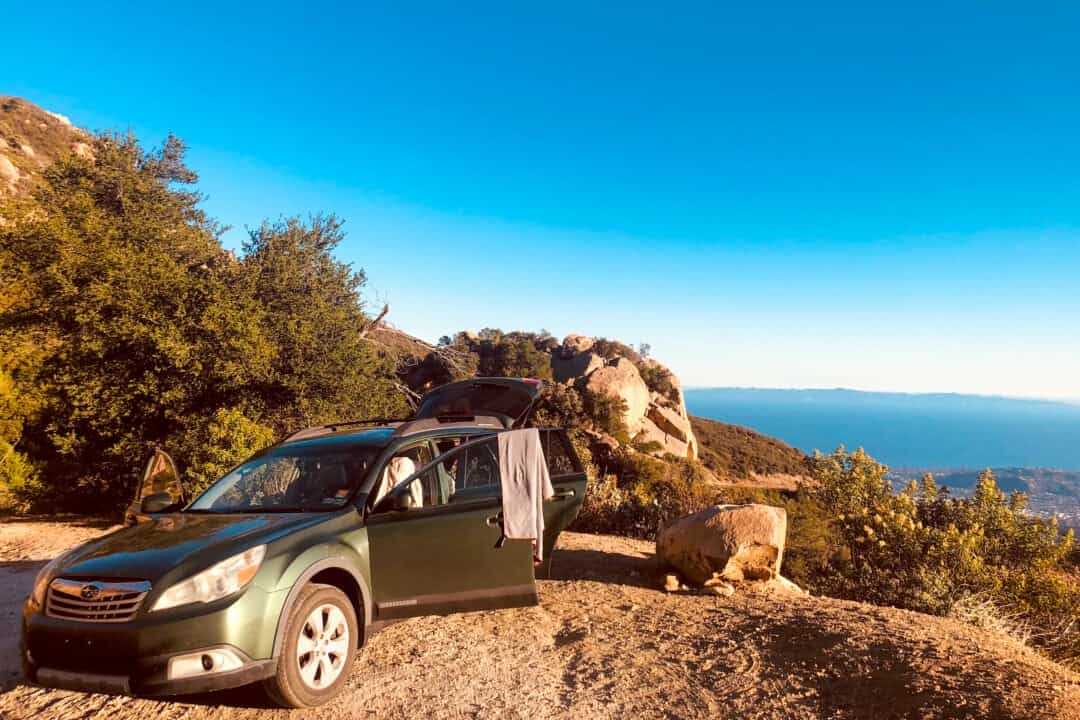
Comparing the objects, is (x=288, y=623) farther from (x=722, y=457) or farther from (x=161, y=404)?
(x=722, y=457)

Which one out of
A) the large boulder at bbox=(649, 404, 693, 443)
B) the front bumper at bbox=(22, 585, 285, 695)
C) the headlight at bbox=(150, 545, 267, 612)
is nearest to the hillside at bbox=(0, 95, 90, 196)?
the large boulder at bbox=(649, 404, 693, 443)

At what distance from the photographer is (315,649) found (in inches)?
157

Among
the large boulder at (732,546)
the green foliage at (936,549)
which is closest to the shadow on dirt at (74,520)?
the large boulder at (732,546)

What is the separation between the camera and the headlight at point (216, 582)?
3.49 metres

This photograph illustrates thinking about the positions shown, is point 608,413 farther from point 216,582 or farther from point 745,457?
point 216,582

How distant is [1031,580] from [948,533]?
1997mm

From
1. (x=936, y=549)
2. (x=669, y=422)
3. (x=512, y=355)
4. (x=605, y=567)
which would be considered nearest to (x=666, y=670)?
(x=605, y=567)

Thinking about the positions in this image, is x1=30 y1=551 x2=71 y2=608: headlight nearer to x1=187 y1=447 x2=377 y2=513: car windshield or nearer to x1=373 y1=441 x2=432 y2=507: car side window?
x1=187 y1=447 x2=377 y2=513: car windshield

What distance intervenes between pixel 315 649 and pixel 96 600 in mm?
1280

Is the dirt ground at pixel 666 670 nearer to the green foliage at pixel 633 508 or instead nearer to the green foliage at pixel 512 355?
the green foliage at pixel 633 508

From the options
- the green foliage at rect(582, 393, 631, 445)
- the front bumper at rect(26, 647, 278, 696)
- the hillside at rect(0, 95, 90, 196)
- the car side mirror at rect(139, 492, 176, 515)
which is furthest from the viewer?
the hillside at rect(0, 95, 90, 196)

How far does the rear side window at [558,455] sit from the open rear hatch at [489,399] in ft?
1.22

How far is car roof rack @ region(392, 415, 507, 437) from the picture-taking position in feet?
17.6

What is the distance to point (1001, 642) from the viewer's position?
5293 mm
